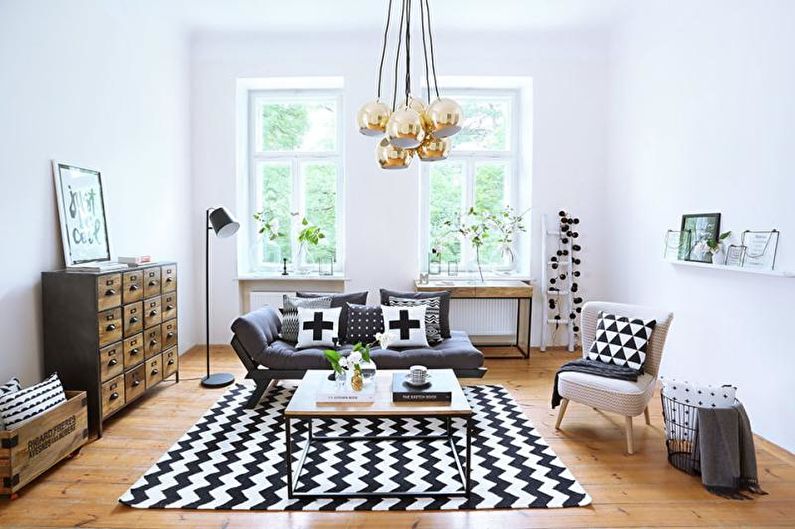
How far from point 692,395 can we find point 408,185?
Result: 11.2 feet

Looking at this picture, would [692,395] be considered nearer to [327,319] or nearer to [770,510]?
[770,510]

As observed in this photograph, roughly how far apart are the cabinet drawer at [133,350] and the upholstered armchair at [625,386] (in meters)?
2.83

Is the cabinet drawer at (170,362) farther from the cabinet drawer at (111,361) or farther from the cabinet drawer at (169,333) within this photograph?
the cabinet drawer at (111,361)

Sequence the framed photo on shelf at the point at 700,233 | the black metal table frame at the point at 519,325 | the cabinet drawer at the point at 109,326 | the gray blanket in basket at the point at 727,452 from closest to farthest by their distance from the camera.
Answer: the gray blanket in basket at the point at 727,452 → the cabinet drawer at the point at 109,326 → the framed photo on shelf at the point at 700,233 → the black metal table frame at the point at 519,325

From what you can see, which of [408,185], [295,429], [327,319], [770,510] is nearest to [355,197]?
[408,185]

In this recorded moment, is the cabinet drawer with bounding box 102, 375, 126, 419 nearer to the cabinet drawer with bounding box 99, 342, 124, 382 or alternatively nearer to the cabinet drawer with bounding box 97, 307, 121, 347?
the cabinet drawer with bounding box 99, 342, 124, 382

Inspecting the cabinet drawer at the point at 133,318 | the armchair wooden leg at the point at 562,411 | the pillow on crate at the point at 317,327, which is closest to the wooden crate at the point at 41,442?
the cabinet drawer at the point at 133,318

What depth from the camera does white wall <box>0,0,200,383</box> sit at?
9.76 ft

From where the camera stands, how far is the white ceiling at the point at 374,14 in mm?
4672

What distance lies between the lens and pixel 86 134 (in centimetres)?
366

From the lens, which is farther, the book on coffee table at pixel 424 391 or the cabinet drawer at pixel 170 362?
the cabinet drawer at pixel 170 362

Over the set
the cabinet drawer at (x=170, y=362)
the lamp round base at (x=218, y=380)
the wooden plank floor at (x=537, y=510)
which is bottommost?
the wooden plank floor at (x=537, y=510)

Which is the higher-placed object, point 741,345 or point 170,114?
point 170,114

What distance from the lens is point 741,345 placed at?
3.38 metres
